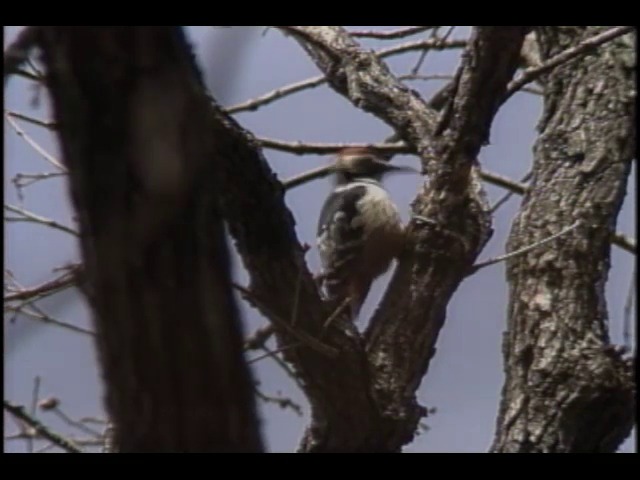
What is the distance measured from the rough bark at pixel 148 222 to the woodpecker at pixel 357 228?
237 centimetres

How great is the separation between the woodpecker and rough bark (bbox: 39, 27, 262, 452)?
2.37 meters

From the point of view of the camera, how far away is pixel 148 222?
1.55 metres

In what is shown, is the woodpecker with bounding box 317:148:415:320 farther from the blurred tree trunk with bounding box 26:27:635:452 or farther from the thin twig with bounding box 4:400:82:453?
the thin twig with bounding box 4:400:82:453

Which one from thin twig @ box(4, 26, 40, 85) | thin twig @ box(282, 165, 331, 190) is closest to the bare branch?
thin twig @ box(282, 165, 331, 190)

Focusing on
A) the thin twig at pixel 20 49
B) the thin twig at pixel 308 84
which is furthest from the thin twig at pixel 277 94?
the thin twig at pixel 20 49

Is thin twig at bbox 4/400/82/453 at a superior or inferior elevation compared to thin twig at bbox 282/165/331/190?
inferior

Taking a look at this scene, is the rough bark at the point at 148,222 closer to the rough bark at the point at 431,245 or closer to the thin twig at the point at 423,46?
the rough bark at the point at 431,245

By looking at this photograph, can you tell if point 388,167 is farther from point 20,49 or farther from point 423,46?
point 20,49

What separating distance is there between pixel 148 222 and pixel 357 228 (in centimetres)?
347

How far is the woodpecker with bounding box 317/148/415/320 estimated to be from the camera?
4.61 meters

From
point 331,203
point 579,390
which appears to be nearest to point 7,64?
point 579,390

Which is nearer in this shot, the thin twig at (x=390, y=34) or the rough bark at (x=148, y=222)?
the rough bark at (x=148, y=222)

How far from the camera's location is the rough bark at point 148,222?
1556mm
